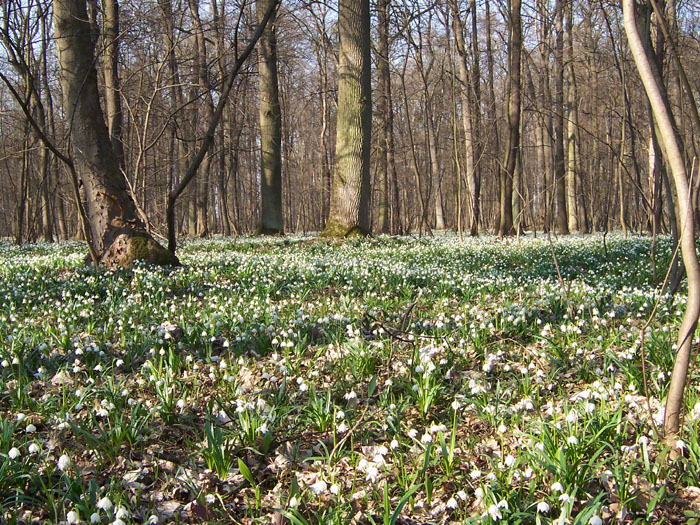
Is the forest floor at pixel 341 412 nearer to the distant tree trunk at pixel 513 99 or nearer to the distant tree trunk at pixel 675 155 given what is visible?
the distant tree trunk at pixel 675 155

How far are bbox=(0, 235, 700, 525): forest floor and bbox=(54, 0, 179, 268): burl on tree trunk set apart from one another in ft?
5.65

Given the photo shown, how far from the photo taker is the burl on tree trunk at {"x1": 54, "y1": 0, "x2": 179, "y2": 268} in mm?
6789

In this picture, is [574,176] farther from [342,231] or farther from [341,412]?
[341,412]

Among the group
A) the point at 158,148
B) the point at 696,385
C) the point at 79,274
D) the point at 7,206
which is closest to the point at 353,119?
the point at 79,274

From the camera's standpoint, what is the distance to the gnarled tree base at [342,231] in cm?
1172

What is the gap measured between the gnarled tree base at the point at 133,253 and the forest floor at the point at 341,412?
1568 millimetres

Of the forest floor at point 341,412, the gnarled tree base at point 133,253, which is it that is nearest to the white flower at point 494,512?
the forest floor at point 341,412

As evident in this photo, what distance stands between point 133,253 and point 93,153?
1.54 meters

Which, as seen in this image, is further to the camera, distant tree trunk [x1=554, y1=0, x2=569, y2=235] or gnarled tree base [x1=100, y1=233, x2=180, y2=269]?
distant tree trunk [x1=554, y1=0, x2=569, y2=235]

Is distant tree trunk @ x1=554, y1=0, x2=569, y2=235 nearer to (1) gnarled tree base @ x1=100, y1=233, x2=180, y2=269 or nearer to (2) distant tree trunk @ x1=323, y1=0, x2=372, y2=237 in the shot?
(2) distant tree trunk @ x1=323, y1=0, x2=372, y2=237

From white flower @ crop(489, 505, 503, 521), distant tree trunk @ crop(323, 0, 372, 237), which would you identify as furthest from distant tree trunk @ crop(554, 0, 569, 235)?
white flower @ crop(489, 505, 503, 521)

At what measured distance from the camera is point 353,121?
11.8m

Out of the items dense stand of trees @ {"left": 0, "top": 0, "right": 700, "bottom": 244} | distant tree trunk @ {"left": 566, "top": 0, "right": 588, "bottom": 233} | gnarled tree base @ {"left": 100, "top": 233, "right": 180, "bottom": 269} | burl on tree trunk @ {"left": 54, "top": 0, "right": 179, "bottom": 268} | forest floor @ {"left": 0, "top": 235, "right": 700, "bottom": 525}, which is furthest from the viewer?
distant tree trunk @ {"left": 566, "top": 0, "right": 588, "bottom": 233}

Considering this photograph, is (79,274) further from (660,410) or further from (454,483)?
(660,410)
